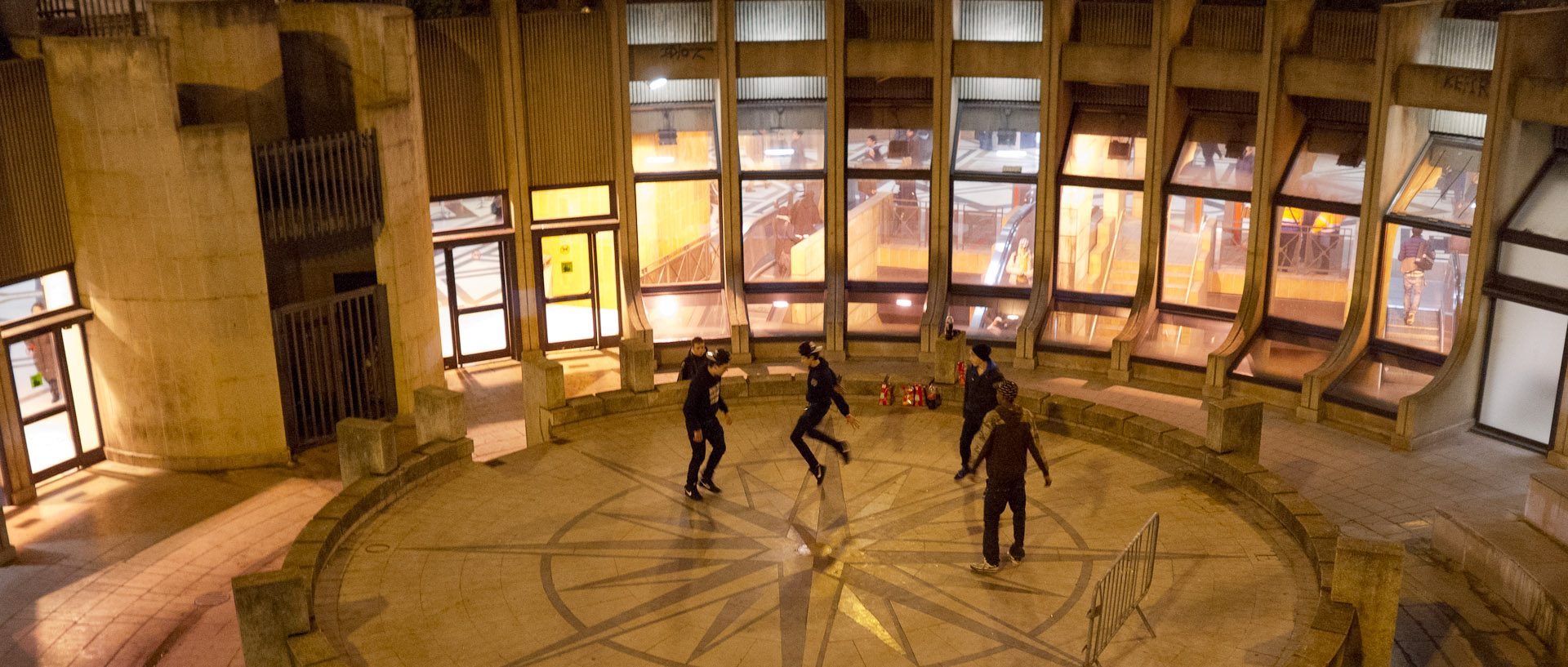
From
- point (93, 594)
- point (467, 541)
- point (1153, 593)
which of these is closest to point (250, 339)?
point (93, 594)

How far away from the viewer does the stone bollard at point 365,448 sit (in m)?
16.0

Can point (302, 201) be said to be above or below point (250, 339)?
above

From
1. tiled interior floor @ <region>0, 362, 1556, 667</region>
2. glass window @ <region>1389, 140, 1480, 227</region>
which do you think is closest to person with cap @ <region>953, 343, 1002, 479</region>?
tiled interior floor @ <region>0, 362, 1556, 667</region>

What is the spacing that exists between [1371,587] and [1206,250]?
11337 mm

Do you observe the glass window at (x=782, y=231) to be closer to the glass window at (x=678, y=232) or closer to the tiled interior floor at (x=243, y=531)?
the glass window at (x=678, y=232)

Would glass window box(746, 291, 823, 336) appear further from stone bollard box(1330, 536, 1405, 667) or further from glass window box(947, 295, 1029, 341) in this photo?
stone bollard box(1330, 536, 1405, 667)

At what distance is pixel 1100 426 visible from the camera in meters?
18.2

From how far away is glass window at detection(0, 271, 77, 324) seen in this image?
17703mm

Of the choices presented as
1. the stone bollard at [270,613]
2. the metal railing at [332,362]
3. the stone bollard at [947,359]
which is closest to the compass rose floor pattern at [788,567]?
the stone bollard at [270,613]

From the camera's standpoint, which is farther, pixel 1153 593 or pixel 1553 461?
pixel 1553 461

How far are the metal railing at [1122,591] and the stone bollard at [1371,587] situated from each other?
176 cm

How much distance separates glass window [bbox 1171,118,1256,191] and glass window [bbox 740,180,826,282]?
21.4 feet

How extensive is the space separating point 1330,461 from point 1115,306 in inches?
218

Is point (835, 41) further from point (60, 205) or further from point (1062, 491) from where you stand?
point (60, 205)
